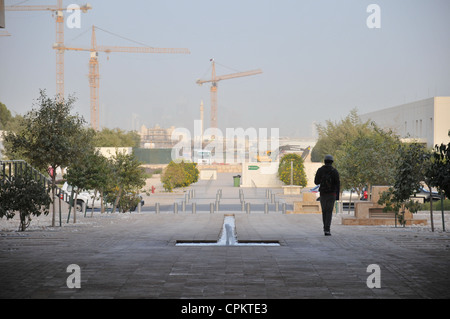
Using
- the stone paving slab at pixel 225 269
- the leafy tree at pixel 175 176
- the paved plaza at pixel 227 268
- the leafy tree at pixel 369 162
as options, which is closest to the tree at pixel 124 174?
the leafy tree at pixel 369 162

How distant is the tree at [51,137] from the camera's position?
16547 mm

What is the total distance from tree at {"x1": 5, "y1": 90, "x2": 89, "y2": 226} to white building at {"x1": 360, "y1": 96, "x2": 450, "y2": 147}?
45.2m

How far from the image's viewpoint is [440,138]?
219 feet

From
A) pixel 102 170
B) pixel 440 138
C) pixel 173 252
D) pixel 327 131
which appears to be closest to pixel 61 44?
pixel 327 131

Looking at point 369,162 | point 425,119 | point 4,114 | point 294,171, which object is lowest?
point 294,171

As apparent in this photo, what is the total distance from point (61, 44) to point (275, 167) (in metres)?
94.2

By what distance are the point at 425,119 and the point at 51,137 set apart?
60.7 meters

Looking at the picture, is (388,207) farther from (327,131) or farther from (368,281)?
(327,131)

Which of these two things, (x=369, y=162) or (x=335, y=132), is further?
(x=335, y=132)

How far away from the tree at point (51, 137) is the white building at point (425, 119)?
45.2 metres

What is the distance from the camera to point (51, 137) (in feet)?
54.2

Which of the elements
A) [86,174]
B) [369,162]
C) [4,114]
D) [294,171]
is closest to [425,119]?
[294,171]

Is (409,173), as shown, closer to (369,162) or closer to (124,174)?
(369,162)

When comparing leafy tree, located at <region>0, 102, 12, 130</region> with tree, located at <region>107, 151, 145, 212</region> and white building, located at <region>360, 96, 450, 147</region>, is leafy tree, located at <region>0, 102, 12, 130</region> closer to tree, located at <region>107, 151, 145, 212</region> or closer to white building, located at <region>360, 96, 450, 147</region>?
white building, located at <region>360, 96, 450, 147</region>
